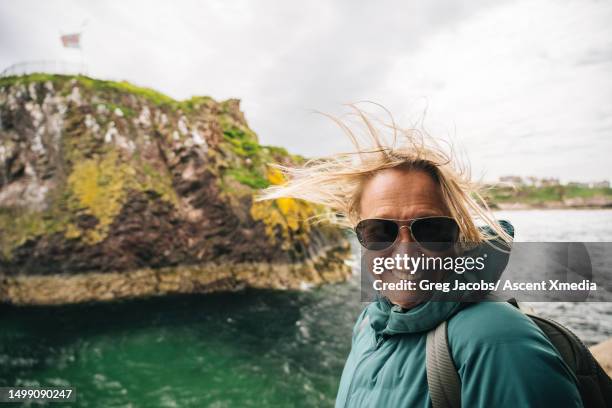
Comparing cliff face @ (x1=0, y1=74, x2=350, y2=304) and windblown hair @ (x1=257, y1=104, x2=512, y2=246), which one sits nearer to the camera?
windblown hair @ (x1=257, y1=104, x2=512, y2=246)

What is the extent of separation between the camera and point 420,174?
1.78 m

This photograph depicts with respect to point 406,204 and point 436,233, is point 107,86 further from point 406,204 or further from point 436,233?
point 436,233

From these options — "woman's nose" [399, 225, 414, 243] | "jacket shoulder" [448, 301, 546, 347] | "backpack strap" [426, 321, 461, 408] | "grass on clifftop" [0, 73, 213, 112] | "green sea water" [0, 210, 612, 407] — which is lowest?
"green sea water" [0, 210, 612, 407]

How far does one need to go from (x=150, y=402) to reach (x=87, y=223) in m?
12.2

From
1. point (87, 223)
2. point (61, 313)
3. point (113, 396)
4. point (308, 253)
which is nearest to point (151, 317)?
point (61, 313)

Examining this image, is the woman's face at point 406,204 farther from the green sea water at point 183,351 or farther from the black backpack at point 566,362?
the green sea water at point 183,351

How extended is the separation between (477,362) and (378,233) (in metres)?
0.96

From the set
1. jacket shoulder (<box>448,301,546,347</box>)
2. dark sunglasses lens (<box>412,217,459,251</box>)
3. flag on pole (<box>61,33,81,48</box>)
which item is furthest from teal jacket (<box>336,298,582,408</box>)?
flag on pole (<box>61,33,81,48</box>)

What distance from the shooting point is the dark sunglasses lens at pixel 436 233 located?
171cm

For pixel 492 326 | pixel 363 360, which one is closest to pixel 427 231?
pixel 492 326

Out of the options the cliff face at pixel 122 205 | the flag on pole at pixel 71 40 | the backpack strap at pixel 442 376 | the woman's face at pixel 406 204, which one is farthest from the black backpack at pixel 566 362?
the flag on pole at pixel 71 40

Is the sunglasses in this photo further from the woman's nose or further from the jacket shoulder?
the jacket shoulder

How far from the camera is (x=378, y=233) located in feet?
6.41

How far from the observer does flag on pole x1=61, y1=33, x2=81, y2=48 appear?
Answer: 26.0 meters
